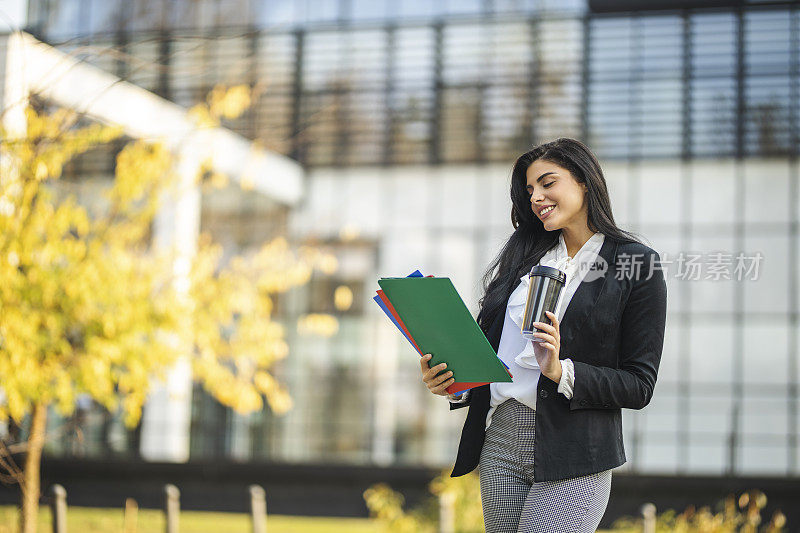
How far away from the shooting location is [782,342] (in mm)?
17406

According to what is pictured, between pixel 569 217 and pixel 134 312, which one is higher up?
pixel 569 217

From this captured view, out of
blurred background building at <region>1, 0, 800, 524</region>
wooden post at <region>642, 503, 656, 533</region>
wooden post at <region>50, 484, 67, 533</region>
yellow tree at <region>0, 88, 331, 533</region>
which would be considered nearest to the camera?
yellow tree at <region>0, 88, 331, 533</region>

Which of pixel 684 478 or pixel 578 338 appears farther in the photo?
pixel 684 478

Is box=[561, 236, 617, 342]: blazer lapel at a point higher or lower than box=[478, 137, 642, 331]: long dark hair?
lower

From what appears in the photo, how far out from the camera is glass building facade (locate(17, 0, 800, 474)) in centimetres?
1716

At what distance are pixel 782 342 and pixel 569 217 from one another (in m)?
16.0

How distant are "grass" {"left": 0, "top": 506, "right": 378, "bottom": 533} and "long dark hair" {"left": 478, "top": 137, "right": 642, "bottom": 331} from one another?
9.22m

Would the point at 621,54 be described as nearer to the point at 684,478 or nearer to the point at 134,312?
the point at 684,478

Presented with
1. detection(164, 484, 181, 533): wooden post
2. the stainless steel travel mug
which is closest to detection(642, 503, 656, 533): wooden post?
detection(164, 484, 181, 533): wooden post

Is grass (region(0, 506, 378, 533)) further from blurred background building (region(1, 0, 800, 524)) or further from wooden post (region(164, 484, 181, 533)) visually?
blurred background building (region(1, 0, 800, 524))

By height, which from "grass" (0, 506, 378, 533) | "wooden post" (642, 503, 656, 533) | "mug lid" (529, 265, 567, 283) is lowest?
"grass" (0, 506, 378, 533)

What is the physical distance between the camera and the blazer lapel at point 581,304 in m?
2.63

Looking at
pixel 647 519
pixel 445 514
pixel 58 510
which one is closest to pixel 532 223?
pixel 647 519

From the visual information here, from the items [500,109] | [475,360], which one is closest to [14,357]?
[475,360]
